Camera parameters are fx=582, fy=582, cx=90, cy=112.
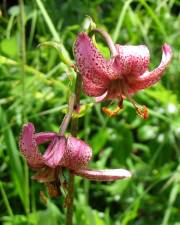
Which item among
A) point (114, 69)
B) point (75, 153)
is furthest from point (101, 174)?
point (114, 69)

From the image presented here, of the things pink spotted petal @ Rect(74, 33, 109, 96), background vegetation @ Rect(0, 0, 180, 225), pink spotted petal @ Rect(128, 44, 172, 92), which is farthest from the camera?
background vegetation @ Rect(0, 0, 180, 225)

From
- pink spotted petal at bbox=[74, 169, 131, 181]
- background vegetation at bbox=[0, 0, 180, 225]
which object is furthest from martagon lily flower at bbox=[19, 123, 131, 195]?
background vegetation at bbox=[0, 0, 180, 225]

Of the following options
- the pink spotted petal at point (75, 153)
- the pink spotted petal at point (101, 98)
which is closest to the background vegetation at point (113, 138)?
the pink spotted petal at point (101, 98)

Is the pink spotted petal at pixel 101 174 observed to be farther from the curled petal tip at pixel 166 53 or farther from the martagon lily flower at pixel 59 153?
the curled petal tip at pixel 166 53

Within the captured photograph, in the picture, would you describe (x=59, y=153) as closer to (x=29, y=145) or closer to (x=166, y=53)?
(x=29, y=145)

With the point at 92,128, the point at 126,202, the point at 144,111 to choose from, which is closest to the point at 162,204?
the point at 126,202

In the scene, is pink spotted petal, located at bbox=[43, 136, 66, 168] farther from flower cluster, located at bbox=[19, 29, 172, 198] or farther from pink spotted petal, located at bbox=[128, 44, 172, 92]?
pink spotted petal, located at bbox=[128, 44, 172, 92]
